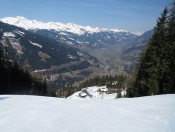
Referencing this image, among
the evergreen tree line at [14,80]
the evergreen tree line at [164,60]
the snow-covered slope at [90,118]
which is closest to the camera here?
the snow-covered slope at [90,118]

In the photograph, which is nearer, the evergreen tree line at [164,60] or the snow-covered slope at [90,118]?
the snow-covered slope at [90,118]

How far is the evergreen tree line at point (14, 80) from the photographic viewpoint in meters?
77.6

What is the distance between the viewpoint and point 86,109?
47.2 ft

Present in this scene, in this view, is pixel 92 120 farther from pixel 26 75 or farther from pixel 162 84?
pixel 26 75

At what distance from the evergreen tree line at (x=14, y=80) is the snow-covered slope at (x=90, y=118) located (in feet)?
209

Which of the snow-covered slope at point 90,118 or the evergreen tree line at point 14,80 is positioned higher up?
the evergreen tree line at point 14,80

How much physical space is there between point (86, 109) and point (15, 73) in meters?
77.9

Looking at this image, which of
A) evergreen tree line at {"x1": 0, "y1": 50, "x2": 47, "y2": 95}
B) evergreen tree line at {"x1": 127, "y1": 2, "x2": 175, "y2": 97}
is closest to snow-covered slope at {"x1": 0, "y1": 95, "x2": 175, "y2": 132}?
evergreen tree line at {"x1": 127, "y1": 2, "x2": 175, "y2": 97}

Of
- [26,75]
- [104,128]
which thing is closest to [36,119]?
[104,128]

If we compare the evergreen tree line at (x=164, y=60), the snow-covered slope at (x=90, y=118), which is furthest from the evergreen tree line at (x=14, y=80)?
the snow-covered slope at (x=90, y=118)

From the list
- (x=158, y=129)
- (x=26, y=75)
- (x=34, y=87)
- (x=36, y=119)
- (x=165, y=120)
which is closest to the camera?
(x=158, y=129)

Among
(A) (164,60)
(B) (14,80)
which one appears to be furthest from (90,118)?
(B) (14,80)

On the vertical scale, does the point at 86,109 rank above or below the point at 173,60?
below

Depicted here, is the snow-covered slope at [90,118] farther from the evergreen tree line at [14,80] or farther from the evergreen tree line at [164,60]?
the evergreen tree line at [14,80]
